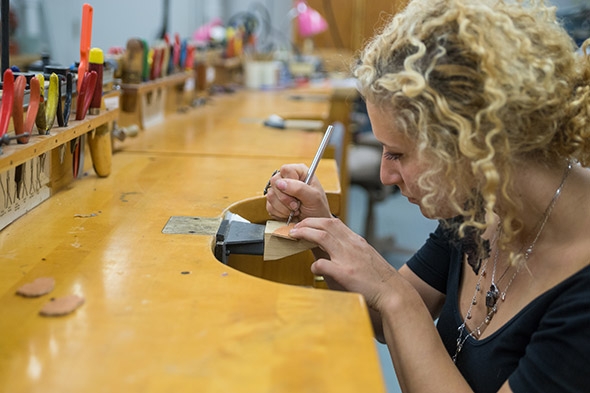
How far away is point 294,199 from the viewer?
1105 mm

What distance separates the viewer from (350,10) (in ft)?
18.0

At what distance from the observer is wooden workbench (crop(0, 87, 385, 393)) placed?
59cm

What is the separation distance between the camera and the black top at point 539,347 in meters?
0.76

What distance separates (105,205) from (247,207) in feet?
0.88

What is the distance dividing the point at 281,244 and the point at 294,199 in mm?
126

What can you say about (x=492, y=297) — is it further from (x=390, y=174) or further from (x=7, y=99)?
(x=7, y=99)

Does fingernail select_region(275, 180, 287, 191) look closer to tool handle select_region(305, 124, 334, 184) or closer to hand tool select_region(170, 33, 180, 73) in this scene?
tool handle select_region(305, 124, 334, 184)

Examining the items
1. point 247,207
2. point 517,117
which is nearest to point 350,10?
point 247,207

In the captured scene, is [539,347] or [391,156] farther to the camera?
[391,156]

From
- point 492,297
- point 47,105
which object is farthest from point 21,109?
point 492,297

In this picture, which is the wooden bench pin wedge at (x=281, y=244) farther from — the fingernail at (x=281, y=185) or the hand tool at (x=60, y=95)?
the hand tool at (x=60, y=95)

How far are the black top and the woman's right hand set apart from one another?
0.29 meters

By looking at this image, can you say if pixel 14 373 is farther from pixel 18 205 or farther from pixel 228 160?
pixel 228 160

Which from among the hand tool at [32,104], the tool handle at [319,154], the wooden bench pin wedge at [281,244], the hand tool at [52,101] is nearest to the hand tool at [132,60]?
the hand tool at [52,101]
